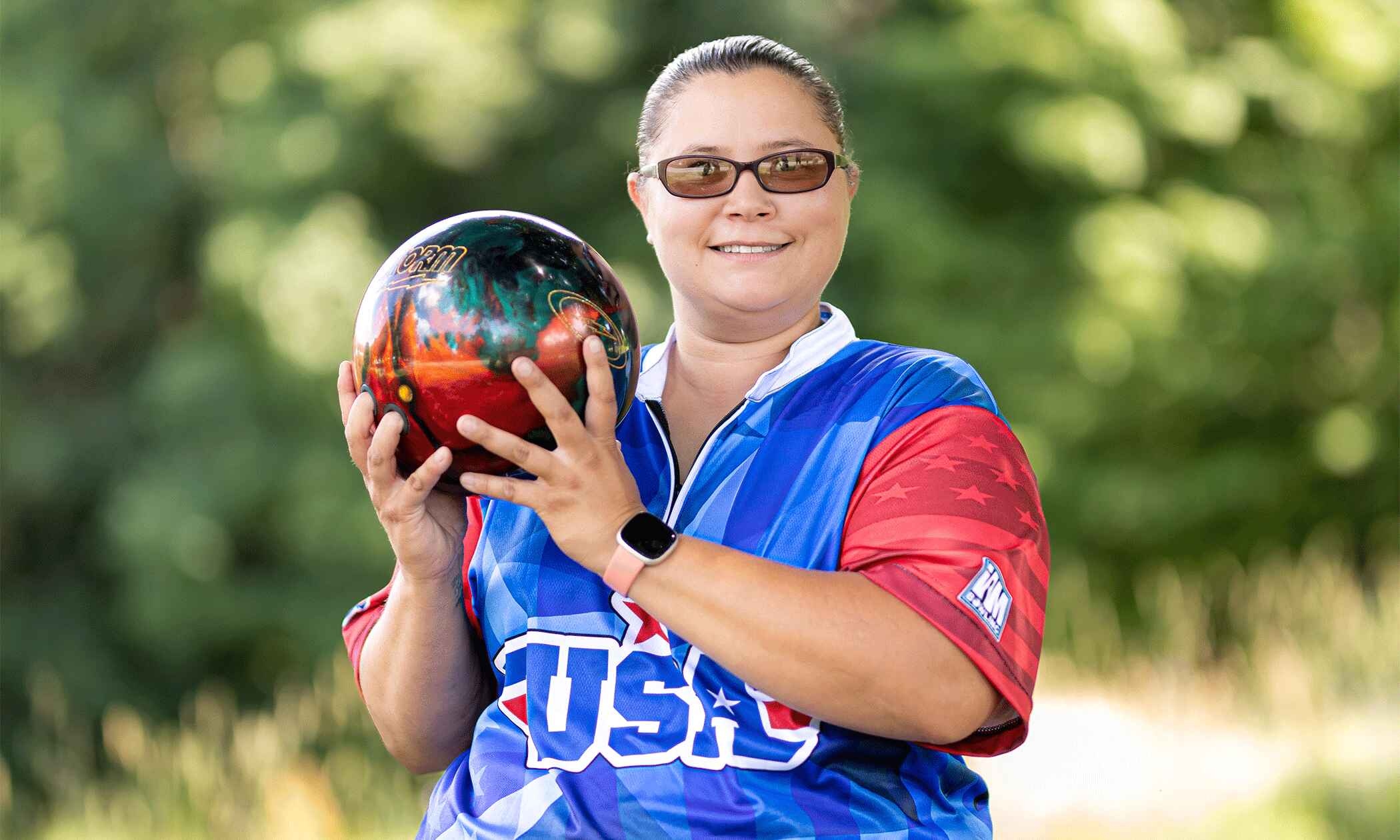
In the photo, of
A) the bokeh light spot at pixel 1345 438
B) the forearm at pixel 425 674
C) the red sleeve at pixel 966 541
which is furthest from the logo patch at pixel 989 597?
the bokeh light spot at pixel 1345 438

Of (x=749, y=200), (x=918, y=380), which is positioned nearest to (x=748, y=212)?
(x=749, y=200)

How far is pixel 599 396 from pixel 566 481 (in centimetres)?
16

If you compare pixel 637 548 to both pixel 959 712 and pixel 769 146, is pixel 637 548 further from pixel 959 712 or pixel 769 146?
pixel 769 146

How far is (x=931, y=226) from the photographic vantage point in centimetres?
887

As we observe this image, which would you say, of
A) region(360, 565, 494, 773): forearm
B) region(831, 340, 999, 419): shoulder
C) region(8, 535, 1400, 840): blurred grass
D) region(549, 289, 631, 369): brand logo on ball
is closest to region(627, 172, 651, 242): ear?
region(549, 289, 631, 369): brand logo on ball

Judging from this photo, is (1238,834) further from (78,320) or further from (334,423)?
(78,320)

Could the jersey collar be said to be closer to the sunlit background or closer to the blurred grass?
the blurred grass

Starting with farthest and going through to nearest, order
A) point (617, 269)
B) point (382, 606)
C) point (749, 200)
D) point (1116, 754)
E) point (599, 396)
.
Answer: point (617, 269) → point (1116, 754) → point (382, 606) → point (749, 200) → point (599, 396)

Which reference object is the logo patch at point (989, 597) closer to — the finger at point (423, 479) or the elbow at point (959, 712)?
the elbow at point (959, 712)

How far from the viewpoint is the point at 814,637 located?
1.90 metres

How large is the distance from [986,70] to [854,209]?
1.23 meters

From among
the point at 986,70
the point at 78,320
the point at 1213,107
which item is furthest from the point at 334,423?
the point at 1213,107

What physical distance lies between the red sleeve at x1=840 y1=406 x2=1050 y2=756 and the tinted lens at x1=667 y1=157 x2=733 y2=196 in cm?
53

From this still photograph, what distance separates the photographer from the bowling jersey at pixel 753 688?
6.65ft
